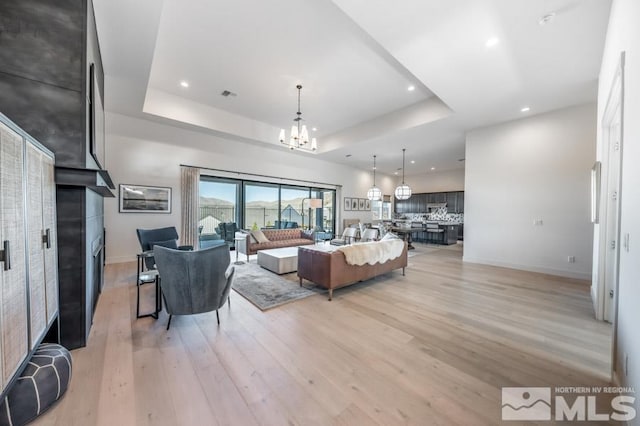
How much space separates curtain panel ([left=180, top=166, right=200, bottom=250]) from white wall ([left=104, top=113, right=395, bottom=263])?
0.46 ft

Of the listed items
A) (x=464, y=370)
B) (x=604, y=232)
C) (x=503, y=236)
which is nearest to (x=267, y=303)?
(x=464, y=370)

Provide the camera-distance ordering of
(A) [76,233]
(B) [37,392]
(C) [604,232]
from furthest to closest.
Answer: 1. (C) [604,232]
2. (A) [76,233]
3. (B) [37,392]

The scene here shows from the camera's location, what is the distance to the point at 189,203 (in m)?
6.09

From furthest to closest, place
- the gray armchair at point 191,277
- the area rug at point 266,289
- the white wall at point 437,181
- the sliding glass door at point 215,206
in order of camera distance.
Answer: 1. the white wall at point 437,181
2. the sliding glass door at point 215,206
3. the area rug at point 266,289
4. the gray armchair at point 191,277

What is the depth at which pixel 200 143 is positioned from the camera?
6.25 meters

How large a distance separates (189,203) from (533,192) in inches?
319

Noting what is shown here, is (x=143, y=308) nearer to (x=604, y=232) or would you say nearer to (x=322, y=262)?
(x=322, y=262)

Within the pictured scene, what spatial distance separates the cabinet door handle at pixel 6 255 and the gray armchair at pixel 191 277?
1.03 meters

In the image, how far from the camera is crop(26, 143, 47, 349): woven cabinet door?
5.15 feet

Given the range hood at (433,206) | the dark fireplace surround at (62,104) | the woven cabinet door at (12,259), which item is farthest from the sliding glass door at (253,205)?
the range hood at (433,206)

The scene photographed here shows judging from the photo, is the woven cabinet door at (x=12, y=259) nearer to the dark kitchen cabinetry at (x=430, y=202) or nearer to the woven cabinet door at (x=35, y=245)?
the woven cabinet door at (x=35, y=245)

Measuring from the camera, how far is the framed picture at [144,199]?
5.34m

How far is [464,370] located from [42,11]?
4.68 m

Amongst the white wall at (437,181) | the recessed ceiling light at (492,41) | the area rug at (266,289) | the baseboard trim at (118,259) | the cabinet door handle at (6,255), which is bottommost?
the area rug at (266,289)
